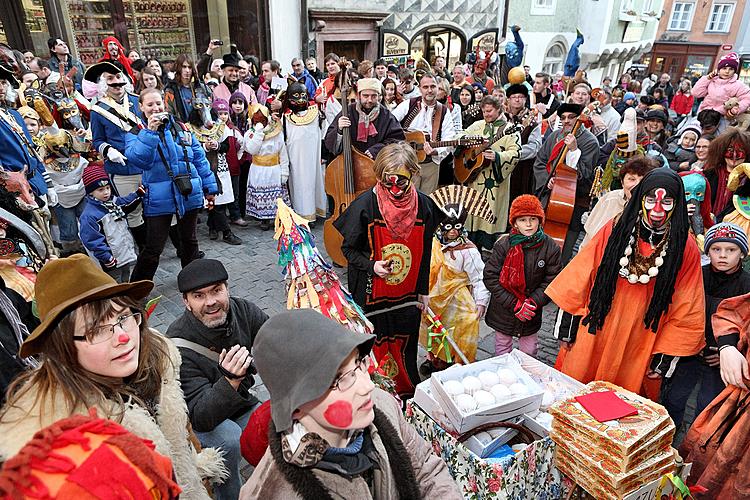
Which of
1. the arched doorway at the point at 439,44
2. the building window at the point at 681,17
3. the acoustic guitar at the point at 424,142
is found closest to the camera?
the acoustic guitar at the point at 424,142

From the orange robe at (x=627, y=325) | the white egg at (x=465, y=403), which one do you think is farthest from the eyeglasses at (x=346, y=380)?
the orange robe at (x=627, y=325)

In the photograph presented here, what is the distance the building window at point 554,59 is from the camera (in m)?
22.8

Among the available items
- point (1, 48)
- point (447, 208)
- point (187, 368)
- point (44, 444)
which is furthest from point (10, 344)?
point (1, 48)

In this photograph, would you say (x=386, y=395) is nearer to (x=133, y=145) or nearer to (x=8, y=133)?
(x=133, y=145)

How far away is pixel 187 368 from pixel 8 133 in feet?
10.3

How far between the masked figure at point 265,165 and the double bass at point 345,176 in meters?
1.52

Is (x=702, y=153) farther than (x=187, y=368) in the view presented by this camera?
Yes

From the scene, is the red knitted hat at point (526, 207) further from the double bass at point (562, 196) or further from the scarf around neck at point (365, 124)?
the scarf around neck at point (365, 124)

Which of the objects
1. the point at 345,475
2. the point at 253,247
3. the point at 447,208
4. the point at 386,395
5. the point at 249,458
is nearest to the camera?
the point at 345,475

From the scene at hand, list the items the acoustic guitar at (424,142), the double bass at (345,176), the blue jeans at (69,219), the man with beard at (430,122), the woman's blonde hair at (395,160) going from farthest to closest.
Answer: the man with beard at (430,122)
the acoustic guitar at (424,142)
the blue jeans at (69,219)
the double bass at (345,176)
the woman's blonde hair at (395,160)

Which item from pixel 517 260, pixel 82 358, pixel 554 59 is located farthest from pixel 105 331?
pixel 554 59

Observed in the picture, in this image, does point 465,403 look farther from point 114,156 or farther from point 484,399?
point 114,156

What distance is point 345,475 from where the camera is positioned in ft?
5.26

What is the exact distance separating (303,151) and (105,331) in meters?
5.44
